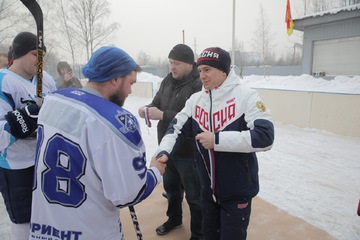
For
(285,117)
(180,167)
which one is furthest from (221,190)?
(285,117)

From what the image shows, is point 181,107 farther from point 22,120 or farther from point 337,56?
point 337,56

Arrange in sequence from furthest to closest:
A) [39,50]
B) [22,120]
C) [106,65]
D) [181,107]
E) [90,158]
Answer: [181,107] < [39,50] < [22,120] < [106,65] < [90,158]

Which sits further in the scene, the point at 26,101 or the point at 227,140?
the point at 26,101

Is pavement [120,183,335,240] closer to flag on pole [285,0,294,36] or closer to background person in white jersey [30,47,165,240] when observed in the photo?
background person in white jersey [30,47,165,240]

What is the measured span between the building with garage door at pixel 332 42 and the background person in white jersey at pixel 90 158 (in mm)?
13612

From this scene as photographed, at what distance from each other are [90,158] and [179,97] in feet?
5.59

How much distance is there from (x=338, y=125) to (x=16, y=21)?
59.4 feet

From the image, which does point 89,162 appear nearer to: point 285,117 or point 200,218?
point 200,218

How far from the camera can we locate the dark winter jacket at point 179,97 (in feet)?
9.04

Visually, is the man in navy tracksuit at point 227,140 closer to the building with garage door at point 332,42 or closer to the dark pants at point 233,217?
the dark pants at point 233,217

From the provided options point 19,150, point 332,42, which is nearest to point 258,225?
point 19,150

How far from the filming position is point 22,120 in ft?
5.79

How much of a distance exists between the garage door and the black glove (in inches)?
567

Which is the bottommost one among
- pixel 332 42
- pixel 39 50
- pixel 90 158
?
pixel 90 158
